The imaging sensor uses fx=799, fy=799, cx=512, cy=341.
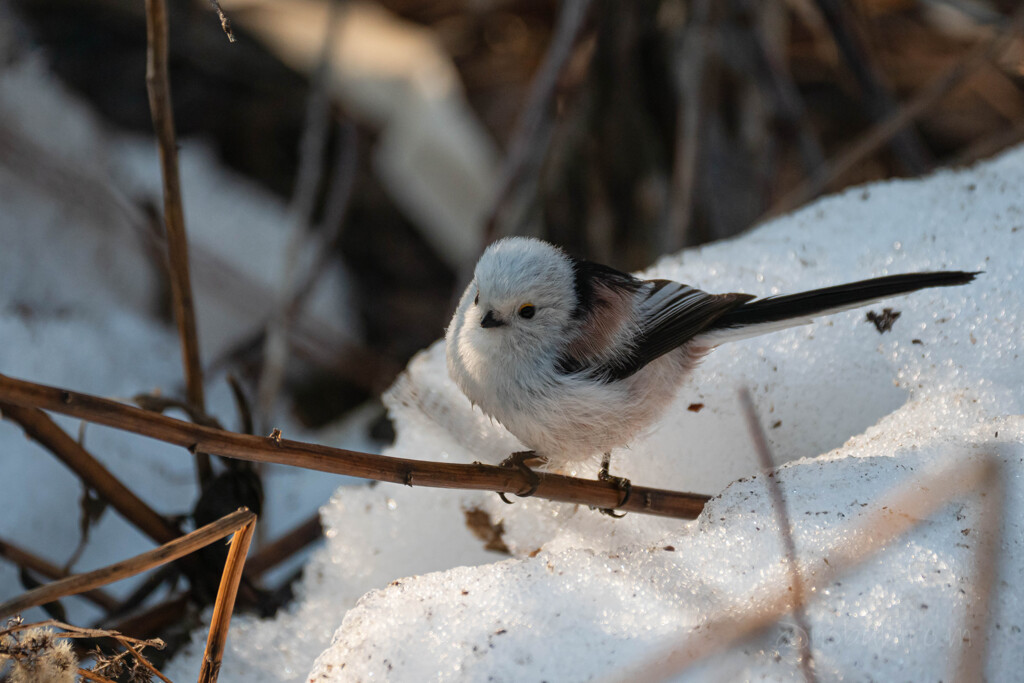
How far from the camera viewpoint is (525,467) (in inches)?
51.3

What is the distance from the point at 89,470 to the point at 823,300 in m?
1.21

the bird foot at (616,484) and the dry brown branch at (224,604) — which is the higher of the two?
the bird foot at (616,484)

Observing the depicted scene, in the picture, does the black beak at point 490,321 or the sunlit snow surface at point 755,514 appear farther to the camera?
the black beak at point 490,321

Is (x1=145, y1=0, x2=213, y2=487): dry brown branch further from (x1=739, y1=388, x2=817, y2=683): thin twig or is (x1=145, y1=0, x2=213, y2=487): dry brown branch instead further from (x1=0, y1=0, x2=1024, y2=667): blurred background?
(x1=739, y1=388, x2=817, y2=683): thin twig

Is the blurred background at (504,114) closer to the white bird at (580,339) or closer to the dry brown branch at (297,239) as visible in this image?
the dry brown branch at (297,239)

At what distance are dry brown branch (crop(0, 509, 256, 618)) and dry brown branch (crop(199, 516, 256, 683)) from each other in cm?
7

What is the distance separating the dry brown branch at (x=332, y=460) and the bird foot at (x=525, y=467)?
11mm

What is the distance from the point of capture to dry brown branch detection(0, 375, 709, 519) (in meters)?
0.84

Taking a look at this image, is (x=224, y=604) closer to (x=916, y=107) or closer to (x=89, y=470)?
(x=89, y=470)

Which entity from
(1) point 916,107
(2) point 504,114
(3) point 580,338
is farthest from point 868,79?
(3) point 580,338

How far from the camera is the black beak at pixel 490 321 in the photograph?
1387 mm

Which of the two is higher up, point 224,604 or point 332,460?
point 332,460

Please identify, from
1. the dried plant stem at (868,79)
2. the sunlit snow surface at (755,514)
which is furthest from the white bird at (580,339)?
the dried plant stem at (868,79)

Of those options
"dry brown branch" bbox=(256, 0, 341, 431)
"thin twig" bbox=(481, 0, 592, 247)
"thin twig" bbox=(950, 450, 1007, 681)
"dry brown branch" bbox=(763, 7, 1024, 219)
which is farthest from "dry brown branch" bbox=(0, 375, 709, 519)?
"dry brown branch" bbox=(763, 7, 1024, 219)
